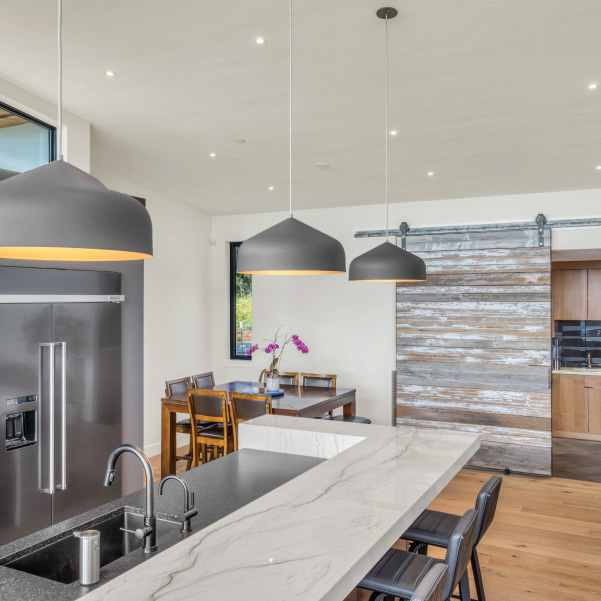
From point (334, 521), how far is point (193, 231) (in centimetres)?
553

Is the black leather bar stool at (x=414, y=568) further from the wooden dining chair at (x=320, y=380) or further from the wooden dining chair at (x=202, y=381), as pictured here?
the wooden dining chair at (x=202, y=381)

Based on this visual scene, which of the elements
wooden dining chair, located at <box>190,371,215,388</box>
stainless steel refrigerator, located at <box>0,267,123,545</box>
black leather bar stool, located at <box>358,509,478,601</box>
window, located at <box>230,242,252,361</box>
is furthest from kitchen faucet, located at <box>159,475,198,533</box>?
window, located at <box>230,242,252,361</box>

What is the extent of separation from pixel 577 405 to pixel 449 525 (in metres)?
5.40

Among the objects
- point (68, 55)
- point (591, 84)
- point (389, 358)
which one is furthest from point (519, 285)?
point (68, 55)

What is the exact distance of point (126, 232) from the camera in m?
1.21

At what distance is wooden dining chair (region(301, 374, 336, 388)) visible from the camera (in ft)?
18.7

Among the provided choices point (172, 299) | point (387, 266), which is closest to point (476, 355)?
point (387, 266)

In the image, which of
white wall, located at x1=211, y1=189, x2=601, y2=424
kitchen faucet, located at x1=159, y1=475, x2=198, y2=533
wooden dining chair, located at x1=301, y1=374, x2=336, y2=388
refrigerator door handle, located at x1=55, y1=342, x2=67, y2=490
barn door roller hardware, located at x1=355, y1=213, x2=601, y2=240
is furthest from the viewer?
white wall, located at x1=211, y1=189, x2=601, y2=424

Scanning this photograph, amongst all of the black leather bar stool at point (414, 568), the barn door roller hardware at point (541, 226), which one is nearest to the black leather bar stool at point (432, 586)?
the black leather bar stool at point (414, 568)

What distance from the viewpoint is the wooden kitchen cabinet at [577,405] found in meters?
7.06

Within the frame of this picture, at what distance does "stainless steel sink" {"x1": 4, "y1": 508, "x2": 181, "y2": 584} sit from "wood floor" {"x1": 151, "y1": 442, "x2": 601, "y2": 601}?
3.18 ft

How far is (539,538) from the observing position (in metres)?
4.02

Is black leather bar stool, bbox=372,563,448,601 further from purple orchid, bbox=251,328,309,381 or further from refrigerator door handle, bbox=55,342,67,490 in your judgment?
purple orchid, bbox=251,328,309,381

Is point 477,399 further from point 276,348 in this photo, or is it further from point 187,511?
point 187,511
